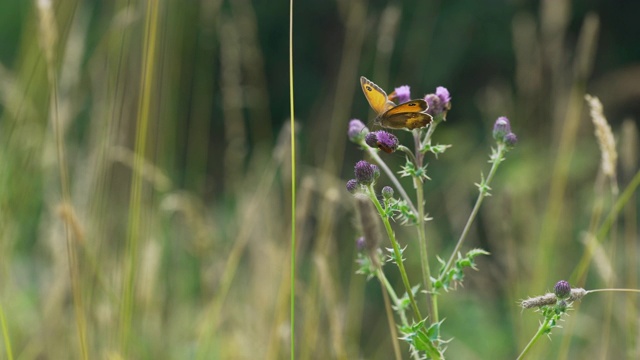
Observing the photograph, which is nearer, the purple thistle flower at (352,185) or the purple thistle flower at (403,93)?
the purple thistle flower at (352,185)

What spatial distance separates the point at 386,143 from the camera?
0.90m

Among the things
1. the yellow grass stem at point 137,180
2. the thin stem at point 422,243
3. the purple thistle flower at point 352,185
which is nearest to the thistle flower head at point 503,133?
the thin stem at point 422,243

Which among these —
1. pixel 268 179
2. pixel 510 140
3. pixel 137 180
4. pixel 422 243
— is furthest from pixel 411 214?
pixel 268 179

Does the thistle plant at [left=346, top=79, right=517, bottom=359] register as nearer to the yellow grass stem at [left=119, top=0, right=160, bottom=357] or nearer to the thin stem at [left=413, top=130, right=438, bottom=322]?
the thin stem at [left=413, top=130, right=438, bottom=322]

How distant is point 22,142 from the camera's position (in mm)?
2221

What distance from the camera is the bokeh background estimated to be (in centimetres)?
165

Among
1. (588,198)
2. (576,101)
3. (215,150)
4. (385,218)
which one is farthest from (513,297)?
(215,150)

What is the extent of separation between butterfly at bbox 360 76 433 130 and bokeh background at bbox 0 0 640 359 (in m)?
0.06

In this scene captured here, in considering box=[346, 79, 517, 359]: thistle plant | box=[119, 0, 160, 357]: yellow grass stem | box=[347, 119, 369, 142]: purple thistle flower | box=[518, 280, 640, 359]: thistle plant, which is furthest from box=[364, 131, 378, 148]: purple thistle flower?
box=[119, 0, 160, 357]: yellow grass stem

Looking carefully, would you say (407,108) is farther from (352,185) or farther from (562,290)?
(562,290)

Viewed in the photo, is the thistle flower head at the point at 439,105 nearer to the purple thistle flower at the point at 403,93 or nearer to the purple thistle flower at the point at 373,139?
the purple thistle flower at the point at 403,93

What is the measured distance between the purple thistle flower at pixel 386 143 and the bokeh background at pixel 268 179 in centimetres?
8

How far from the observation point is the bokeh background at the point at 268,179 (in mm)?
1646

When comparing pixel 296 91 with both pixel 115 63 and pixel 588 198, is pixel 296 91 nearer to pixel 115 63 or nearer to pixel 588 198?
pixel 588 198
